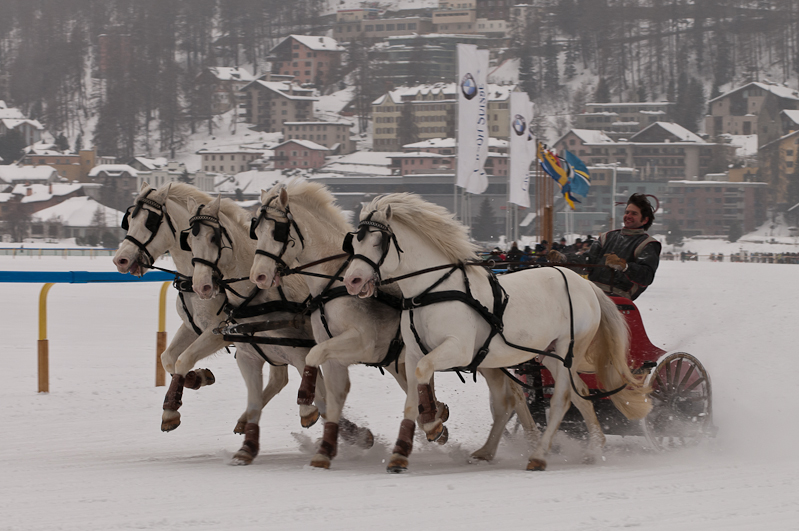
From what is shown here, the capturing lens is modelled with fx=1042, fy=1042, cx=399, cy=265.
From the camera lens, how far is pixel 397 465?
17.7 feet

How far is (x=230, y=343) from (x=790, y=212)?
351 ft

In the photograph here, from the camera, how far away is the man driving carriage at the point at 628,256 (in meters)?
6.67

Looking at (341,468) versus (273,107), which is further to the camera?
(273,107)

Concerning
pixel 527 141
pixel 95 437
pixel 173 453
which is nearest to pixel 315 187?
pixel 173 453

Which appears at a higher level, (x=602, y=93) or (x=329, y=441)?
(x=602, y=93)

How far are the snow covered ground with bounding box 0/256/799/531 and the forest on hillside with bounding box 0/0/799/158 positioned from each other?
13922cm

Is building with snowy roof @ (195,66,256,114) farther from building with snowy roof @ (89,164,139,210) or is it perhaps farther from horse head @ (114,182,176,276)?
horse head @ (114,182,176,276)

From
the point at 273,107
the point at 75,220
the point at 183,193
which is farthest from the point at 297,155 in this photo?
the point at 183,193

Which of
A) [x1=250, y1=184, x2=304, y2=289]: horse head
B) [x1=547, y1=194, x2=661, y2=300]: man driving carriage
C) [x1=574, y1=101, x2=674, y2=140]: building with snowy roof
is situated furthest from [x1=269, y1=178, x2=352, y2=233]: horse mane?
[x1=574, y1=101, x2=674, y2=140]: building with snowy roof

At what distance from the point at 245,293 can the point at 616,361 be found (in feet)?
7.33

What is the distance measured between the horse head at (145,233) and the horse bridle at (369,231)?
1357mm

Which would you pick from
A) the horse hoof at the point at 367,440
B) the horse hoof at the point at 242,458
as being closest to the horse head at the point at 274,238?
the horse hoof at the point at 242,458

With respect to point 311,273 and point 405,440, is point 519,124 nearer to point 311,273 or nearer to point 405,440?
point 311,273

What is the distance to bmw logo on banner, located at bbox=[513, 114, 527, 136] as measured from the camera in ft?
94.4
